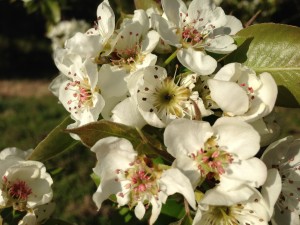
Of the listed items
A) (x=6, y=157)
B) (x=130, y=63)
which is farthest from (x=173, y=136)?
(x=6, y=157)

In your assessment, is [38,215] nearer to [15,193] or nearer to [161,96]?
[15,193]

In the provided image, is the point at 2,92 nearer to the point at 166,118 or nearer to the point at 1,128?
the point at 1,128

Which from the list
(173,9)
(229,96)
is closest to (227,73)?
(229,96)

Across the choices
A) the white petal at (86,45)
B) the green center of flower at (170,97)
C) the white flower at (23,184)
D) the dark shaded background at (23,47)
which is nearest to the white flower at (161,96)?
the green center of flower at (170,97)

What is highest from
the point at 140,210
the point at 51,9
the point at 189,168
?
the point at 189,168

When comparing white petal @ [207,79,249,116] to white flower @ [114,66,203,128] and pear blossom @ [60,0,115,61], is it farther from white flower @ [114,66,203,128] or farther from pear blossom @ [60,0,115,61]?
pear blossom @ [60,0,115,61]

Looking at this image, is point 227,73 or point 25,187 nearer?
point 227,73
